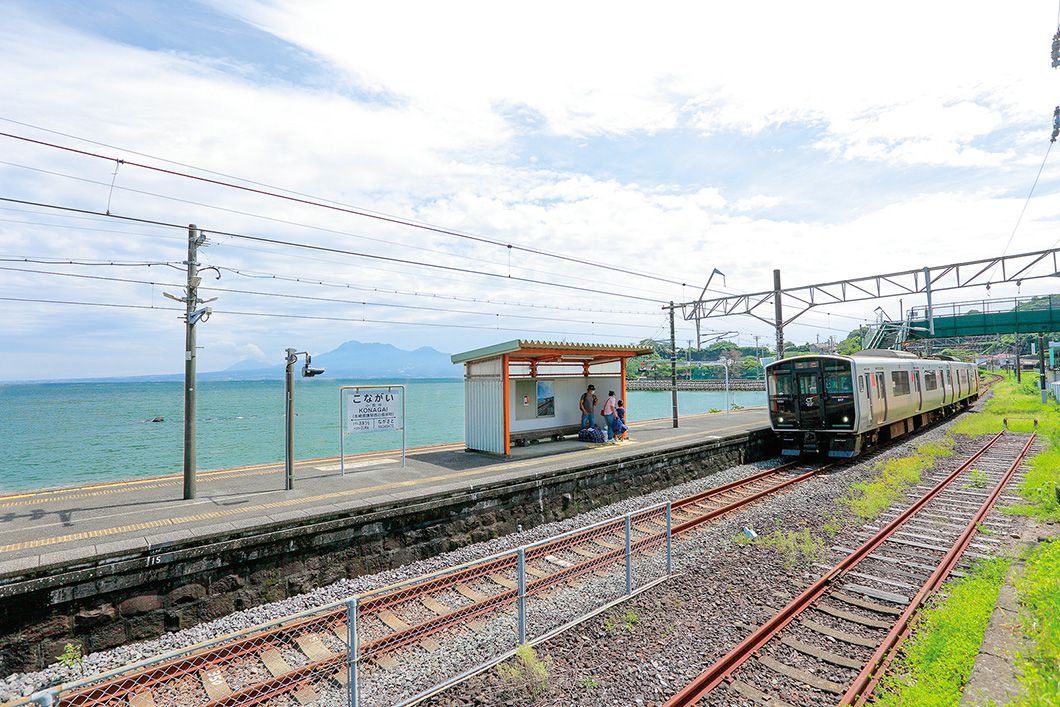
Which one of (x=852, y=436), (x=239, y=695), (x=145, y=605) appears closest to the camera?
(x=239, y=695)

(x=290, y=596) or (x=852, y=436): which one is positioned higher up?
(x=852, y=436)

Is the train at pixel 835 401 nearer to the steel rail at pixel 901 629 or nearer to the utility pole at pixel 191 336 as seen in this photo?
the steel rail at pixel 901 629

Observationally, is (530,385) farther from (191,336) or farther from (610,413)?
(191,336)

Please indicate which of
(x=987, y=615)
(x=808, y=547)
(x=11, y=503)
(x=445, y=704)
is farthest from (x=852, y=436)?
(x=11, y=503)

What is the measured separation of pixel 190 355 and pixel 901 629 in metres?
10.6

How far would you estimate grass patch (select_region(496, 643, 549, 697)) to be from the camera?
484cm

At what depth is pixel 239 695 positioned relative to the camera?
4789 mm

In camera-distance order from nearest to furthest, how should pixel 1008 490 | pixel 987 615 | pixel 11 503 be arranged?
pixel 987 615
pixel 11 503
pixel 1008 490

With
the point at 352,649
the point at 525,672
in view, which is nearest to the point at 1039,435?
the point at 525,672

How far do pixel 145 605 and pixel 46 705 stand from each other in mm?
3704

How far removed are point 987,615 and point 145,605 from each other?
29.4 ft

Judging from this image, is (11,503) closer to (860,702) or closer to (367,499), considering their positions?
(367,499)

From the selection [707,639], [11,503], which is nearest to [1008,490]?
[707,639]

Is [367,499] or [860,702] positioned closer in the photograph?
[860,702]
